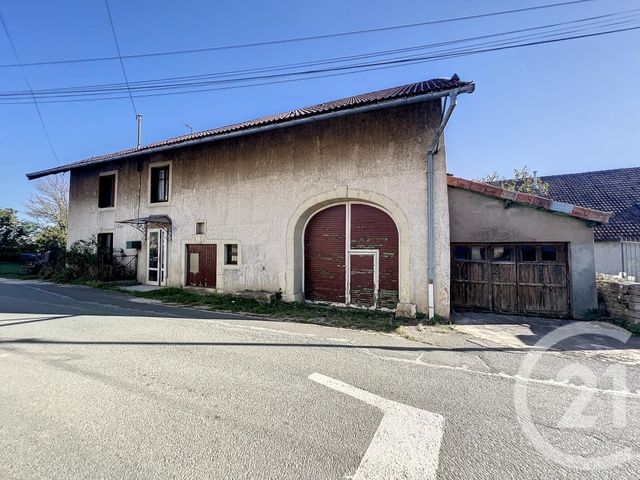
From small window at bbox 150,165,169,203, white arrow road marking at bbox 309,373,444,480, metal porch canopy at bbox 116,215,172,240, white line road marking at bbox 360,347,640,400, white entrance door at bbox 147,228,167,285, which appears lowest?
white line road marking at bbox 360,347,640,400

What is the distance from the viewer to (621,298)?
6.55 meters

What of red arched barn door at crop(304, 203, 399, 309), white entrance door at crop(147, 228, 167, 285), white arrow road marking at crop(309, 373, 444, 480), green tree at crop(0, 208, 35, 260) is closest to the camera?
white arrow road marking at crop(309, 373, 444, 480)

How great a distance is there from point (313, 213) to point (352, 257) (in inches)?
71.3

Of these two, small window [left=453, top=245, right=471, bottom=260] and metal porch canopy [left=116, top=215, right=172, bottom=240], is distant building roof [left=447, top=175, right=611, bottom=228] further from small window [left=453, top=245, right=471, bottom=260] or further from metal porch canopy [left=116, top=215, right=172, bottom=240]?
metal porch canopy [left=116, top=215, right=172, bottom=240]

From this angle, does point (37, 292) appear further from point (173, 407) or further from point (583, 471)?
point (583, 471)

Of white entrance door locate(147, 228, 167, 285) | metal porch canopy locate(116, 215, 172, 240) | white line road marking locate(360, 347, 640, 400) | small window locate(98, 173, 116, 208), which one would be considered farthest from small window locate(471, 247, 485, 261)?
small window locate(98, 173, 116, 208)

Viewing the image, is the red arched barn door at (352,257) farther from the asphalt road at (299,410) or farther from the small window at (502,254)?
the asphalt road at (299,410)

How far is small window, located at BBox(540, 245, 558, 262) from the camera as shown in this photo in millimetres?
7609

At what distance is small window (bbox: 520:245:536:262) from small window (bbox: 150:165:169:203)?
41.5ft

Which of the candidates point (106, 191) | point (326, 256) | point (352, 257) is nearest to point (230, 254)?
point (326, 256)

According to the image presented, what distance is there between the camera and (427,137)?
7500 millimetres

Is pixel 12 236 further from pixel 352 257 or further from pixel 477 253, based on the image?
pixel 477 253

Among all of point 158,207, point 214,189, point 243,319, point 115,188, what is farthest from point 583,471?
point 115,188

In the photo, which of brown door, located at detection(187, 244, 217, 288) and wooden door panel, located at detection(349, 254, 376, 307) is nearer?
wooden door panel, located at detection(349, 254, 376, 307)
